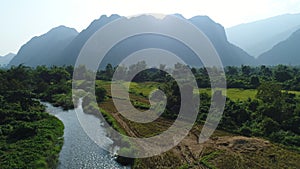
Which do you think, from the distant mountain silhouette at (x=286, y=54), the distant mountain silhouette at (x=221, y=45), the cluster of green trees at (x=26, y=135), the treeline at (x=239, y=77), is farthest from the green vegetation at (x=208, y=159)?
the distant mountain silhouette at (x=286, y=54)

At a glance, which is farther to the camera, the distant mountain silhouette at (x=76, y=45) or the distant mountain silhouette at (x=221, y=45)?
the distant mountain silhouette at (x=221, y=45)

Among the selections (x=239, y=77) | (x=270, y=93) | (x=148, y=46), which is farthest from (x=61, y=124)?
(x=148, y=46)

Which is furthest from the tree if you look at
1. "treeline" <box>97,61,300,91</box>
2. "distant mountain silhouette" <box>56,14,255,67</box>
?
"distant mountain silhouette" <box>56,14,255,67</box>

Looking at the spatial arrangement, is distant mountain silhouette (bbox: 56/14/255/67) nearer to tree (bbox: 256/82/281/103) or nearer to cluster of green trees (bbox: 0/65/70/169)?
tree (bbox: 256/82/281/103)

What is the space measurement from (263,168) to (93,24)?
175892mm

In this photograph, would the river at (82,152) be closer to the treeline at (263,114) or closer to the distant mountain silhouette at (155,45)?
the treeline at (263,114)

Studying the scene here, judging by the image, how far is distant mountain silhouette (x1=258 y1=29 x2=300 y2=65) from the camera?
173 metres

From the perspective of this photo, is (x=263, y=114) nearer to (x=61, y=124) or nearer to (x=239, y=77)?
(x=61, y=124)

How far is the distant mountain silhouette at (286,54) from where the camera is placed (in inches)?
6816

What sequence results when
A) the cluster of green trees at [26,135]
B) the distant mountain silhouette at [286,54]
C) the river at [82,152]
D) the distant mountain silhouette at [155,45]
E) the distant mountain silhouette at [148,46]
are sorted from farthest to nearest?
the distant mountain silhouette at [286,54]
the distant mountain silhouette at [155,45]
the distant mountain silhouette at [148,46]
the river at [82,152]
the cluster of green trees at [26,135]

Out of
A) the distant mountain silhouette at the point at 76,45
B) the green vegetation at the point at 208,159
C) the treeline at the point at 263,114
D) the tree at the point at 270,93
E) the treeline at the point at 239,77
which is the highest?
the distant mountain silhouette at the point at 76,45

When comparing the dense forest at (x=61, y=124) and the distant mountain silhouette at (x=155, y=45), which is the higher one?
the distant mountain silhouette at (x=155, y=45)

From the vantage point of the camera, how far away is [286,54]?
180m

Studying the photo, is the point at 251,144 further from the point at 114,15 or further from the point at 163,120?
the point at 114,15
